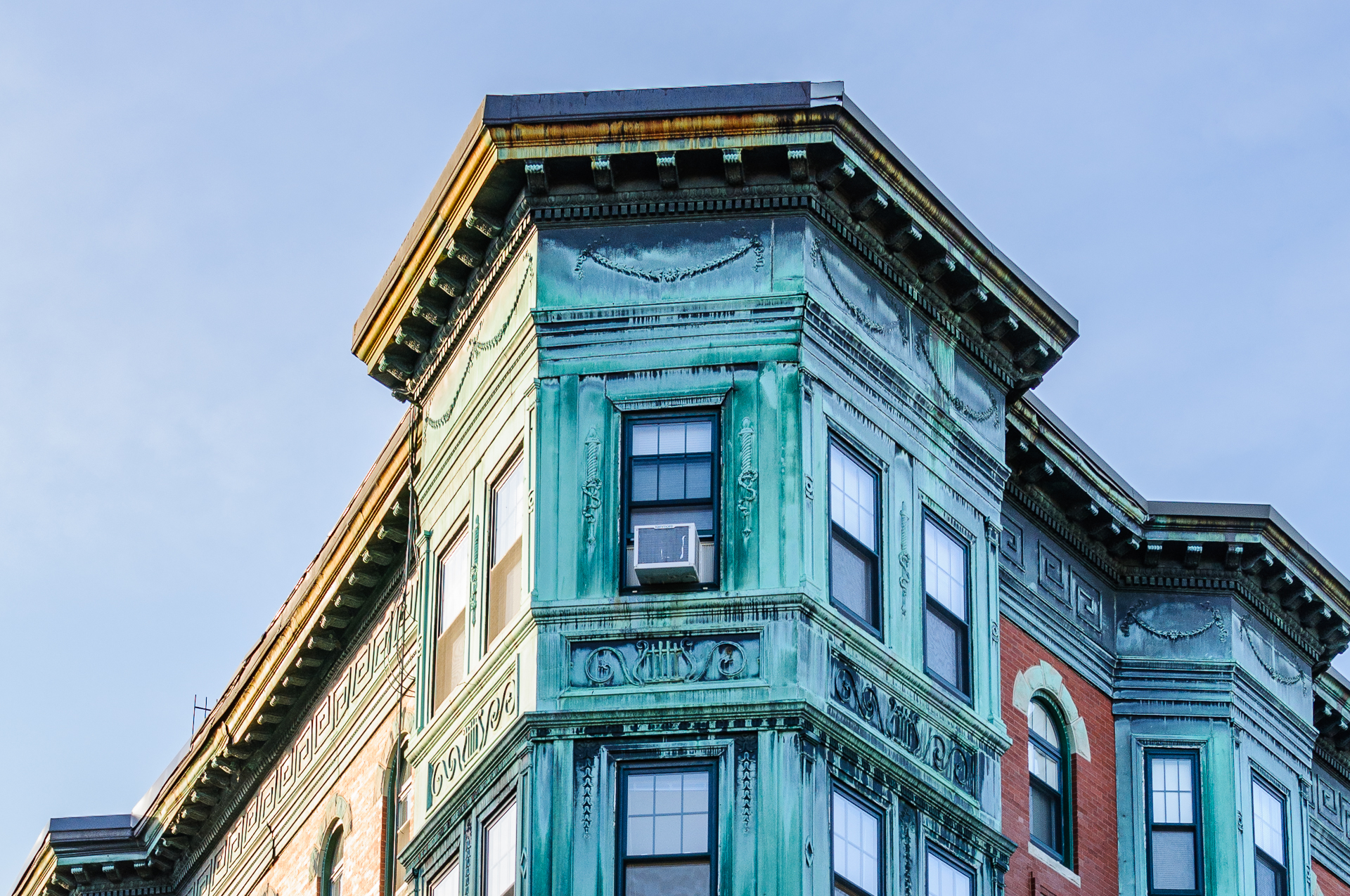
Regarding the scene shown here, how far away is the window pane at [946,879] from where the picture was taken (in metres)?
28.4

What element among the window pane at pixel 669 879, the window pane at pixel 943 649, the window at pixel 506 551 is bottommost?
the window pane at pixel 669 879

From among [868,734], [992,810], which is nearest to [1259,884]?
[992,810]

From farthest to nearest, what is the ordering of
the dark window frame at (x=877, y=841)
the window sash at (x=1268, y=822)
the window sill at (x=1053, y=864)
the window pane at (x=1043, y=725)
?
1. the window sash at (x=1268, y=822)
2. the window pane at (x=1043, y=725)
3. the window sill at (x=1053, y=864)
4. the dark window frame at (x=877, y=841)

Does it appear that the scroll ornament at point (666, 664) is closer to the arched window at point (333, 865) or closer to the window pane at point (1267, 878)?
the arched window at point (333, 865)

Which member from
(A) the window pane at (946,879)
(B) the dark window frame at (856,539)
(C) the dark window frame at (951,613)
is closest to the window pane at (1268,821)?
(C) the dark window frame at (951,613)

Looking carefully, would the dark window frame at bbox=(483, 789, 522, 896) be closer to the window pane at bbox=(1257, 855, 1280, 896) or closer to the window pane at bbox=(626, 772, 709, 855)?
the window pane at bbox=(626, 772, 709, 855)

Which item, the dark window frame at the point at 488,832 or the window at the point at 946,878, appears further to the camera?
the window at the point at 946,878

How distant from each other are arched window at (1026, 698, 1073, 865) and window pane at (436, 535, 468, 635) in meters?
6.97

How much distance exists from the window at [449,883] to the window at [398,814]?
10.3 feet

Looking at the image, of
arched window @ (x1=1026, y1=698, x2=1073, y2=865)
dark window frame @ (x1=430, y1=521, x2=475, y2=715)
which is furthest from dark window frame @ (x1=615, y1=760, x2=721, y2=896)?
arched window @ (x1=1026, y1=698, x2=1073, y2=865)

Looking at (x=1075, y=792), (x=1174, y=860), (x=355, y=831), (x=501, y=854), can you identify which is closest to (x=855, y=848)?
(x=501, y=854)

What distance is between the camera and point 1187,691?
34594 millimetres

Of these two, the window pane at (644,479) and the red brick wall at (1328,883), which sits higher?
the window pane at (644,479)

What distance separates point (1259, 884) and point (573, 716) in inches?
439
